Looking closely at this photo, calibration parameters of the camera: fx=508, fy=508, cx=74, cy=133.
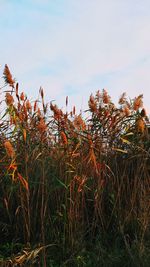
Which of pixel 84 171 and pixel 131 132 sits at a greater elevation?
pixel 131 132

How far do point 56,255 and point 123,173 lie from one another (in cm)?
119

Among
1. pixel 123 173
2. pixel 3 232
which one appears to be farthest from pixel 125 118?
pixel 3 232

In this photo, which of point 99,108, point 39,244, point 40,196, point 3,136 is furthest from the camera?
point 99,108

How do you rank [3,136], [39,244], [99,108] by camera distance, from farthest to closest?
[99,108] → [3,136] → [39,244]

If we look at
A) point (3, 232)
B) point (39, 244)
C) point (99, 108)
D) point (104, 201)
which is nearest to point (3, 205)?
point (3, 232)

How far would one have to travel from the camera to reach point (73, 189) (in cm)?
484

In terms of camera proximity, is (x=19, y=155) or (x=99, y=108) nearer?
(x=19, y=155)

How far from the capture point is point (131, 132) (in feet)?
18.6

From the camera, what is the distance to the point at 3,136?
537cm

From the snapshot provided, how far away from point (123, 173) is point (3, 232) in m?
1.39

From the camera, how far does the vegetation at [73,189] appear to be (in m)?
4.67

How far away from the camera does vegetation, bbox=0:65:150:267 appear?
4.67 metres

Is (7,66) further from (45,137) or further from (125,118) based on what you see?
(125,118)

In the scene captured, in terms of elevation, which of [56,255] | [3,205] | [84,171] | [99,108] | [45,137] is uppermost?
[99,108]
